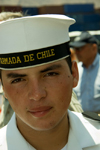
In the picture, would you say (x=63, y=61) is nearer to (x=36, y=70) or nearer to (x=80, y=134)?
(x=36, y=70)

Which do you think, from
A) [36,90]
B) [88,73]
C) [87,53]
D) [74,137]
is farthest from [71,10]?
[36,90]

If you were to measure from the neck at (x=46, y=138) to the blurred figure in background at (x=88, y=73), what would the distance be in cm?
253

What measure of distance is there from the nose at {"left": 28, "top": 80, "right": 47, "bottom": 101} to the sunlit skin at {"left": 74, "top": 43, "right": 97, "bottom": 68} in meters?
3.13

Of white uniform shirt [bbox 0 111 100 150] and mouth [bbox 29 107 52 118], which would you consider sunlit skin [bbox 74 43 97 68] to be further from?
mouth [bbox 29 107 52 118]

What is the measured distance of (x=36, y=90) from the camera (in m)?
1.46

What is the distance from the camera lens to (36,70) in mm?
1513

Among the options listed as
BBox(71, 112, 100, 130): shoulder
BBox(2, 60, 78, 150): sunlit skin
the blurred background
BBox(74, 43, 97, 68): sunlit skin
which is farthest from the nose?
the blurred background

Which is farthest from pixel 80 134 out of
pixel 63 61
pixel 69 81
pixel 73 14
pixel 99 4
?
pixel 99 4

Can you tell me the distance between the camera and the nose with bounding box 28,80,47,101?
1453 millimetres

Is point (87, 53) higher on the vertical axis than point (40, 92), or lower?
lower

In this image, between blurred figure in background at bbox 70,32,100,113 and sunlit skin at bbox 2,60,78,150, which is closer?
sunlit skin at bbox 2,60,78,150

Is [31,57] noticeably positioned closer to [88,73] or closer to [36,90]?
[36,90]

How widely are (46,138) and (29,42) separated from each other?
0.67 metres

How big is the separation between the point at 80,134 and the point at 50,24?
834mm
